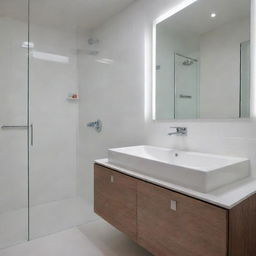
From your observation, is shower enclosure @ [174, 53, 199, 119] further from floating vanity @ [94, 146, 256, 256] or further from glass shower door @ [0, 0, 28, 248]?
glass shower door @ [0, 0, 28, 248]

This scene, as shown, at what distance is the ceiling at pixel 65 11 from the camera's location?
202 centimetres

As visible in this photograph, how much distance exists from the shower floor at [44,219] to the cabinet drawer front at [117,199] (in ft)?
2.16

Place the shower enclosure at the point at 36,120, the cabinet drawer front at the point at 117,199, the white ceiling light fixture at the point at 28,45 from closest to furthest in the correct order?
the cabinet drawer front at the point at 117,199 → the shower enclosure at the point at 36,120 → the white ceiling light fixture at the point at 28,45

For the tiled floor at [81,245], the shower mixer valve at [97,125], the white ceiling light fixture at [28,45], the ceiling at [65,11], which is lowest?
the tiled floor at [81,245]

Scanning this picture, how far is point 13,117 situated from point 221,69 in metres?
2.19

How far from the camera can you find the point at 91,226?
6.81 feet

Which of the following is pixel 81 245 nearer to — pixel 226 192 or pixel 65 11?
pixel 226 192

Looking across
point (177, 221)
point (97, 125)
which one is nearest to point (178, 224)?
point (177, 221)

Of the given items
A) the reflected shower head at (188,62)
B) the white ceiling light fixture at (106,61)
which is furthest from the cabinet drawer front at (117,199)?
the white ceiling light fixture at (106,61)

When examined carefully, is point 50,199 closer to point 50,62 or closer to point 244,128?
point 50,62

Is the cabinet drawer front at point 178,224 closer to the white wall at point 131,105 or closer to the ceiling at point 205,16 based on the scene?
the white wall at point 131,105

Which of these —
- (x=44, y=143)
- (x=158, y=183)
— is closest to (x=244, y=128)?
(x=158, y=183)

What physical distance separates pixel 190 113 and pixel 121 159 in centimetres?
67

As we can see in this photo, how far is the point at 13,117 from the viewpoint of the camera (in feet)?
7.59
